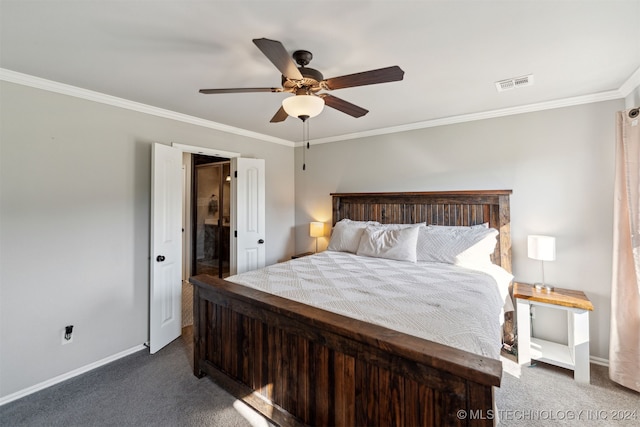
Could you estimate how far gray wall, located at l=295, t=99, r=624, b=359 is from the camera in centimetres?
247

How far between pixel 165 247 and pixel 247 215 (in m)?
1.15

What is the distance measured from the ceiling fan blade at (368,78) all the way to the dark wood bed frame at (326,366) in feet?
4.45

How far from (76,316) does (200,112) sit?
2274 mm

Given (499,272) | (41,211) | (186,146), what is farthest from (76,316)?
(499,272)

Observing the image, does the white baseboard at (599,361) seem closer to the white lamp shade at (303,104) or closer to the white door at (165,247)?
the white lamp shade at (303,104)

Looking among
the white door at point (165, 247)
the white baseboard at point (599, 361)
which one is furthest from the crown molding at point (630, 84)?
the white door at point (165, 247)

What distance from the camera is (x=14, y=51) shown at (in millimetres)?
1779

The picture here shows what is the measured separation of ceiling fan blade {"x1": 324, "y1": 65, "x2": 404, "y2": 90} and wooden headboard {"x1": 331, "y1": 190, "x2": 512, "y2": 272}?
2.01 metres

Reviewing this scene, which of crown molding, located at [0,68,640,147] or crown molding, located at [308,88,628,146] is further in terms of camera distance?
crown molding, located at [308,88,628,146]

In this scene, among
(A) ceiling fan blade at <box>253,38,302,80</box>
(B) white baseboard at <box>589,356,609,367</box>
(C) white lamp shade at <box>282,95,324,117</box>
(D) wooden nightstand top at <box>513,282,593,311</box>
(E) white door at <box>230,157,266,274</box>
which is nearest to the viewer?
(A) ceiling fan blade at <box>253,38,302,80</box>

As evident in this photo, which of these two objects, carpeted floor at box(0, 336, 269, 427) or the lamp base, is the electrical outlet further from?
the lamp base

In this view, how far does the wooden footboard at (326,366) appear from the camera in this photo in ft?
3.60

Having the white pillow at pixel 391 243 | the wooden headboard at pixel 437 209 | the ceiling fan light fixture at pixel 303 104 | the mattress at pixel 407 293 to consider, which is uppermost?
the ceiling fan light fixture at pixel 303 104

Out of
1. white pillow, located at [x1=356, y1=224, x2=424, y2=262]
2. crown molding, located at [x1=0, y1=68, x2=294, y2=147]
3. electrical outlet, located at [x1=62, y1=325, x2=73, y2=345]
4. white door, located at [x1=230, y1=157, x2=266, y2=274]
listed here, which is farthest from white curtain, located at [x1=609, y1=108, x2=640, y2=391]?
electrical outlet, located at [x1=62, y1=325, x2=73, y2=345]
